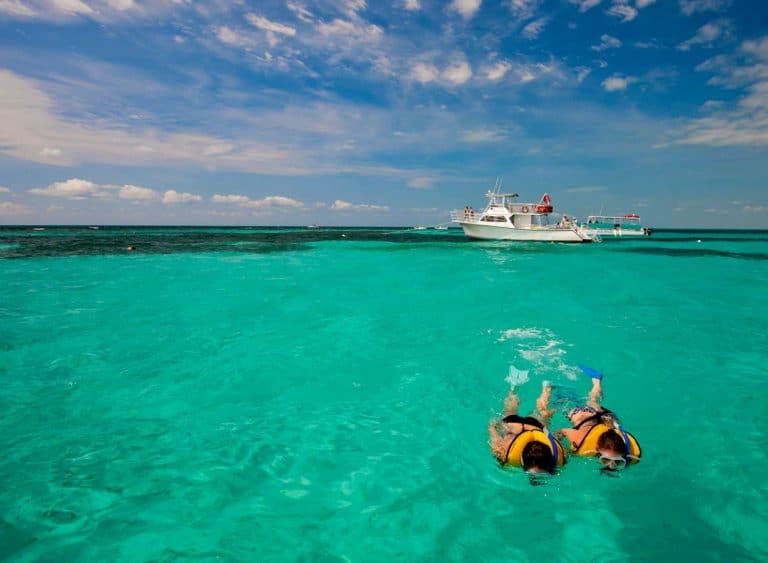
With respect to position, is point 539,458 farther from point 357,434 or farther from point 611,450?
point 357,434

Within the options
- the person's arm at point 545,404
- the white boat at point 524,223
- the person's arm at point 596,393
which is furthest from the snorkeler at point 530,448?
the white boat at point 524,223

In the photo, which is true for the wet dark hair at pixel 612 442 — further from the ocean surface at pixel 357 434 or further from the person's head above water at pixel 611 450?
the ocean surface at pixel 357 434

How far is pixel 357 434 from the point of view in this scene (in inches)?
260

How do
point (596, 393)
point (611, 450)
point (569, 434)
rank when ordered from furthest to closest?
point (596, 393), point (569, 434), point (611, 450)

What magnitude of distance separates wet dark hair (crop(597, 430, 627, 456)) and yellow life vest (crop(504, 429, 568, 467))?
524mm

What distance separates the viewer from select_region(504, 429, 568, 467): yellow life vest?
5111 mm

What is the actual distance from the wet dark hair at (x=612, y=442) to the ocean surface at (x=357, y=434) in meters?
0.38

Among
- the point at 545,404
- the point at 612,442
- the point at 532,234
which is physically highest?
the point at 532,234

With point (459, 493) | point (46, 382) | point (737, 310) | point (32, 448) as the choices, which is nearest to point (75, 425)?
point (32, 448)

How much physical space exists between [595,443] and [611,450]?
Answer: 0.70 feet

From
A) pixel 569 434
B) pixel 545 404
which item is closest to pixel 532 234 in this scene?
pixel 545 404

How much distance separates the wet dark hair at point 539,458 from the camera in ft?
16.6

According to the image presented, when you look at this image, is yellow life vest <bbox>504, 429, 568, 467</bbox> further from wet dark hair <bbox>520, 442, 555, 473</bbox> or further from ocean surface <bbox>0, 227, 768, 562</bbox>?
ocean surface <bbox>0, 227, 768, 562</bbox>

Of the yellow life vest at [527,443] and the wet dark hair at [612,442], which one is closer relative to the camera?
the yellow life vest at [527,443]
